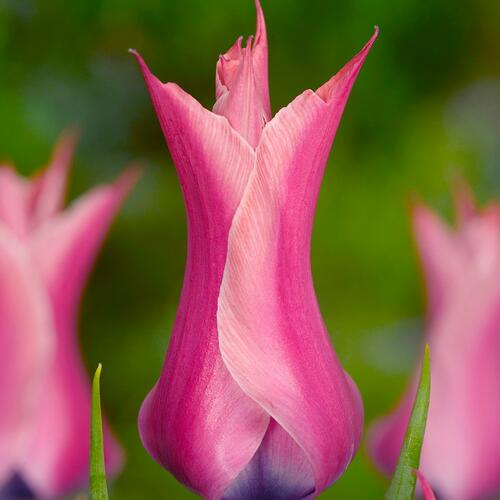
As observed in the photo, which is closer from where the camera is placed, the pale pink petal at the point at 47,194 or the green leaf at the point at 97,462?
the green leaf at the point at 97,462

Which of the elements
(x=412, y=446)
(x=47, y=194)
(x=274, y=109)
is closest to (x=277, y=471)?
(x=412, y=446)

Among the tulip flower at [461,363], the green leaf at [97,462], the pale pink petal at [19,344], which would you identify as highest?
the pale pink petal at [19,344]

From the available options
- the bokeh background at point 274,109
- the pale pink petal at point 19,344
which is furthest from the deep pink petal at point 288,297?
the bokeh background at point 274,109

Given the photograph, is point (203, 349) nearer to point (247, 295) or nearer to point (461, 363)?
point (247, 295)

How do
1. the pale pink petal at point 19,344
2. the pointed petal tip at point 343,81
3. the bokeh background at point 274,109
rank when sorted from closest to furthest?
1. the pointed petal tip at point 343,81
2. the pale pink petal at point 19,344
3. the bokeh background at point 274,109

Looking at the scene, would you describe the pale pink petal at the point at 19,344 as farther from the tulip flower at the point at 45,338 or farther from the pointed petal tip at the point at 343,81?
the pointed petal tip at the point at 343,81

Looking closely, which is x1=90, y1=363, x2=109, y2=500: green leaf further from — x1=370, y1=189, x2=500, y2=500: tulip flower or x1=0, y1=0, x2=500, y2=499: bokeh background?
x1=0, y1=0, x2=500, y2=499: bokeh background

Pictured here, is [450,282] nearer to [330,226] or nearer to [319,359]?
[319,359]

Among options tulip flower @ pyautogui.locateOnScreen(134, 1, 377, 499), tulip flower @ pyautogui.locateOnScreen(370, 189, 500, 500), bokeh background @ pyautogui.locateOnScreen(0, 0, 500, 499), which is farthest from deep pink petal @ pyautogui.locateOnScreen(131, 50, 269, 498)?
bokeh background @ pyautogui.locateOnScreen(0, 0, 500, 499)
